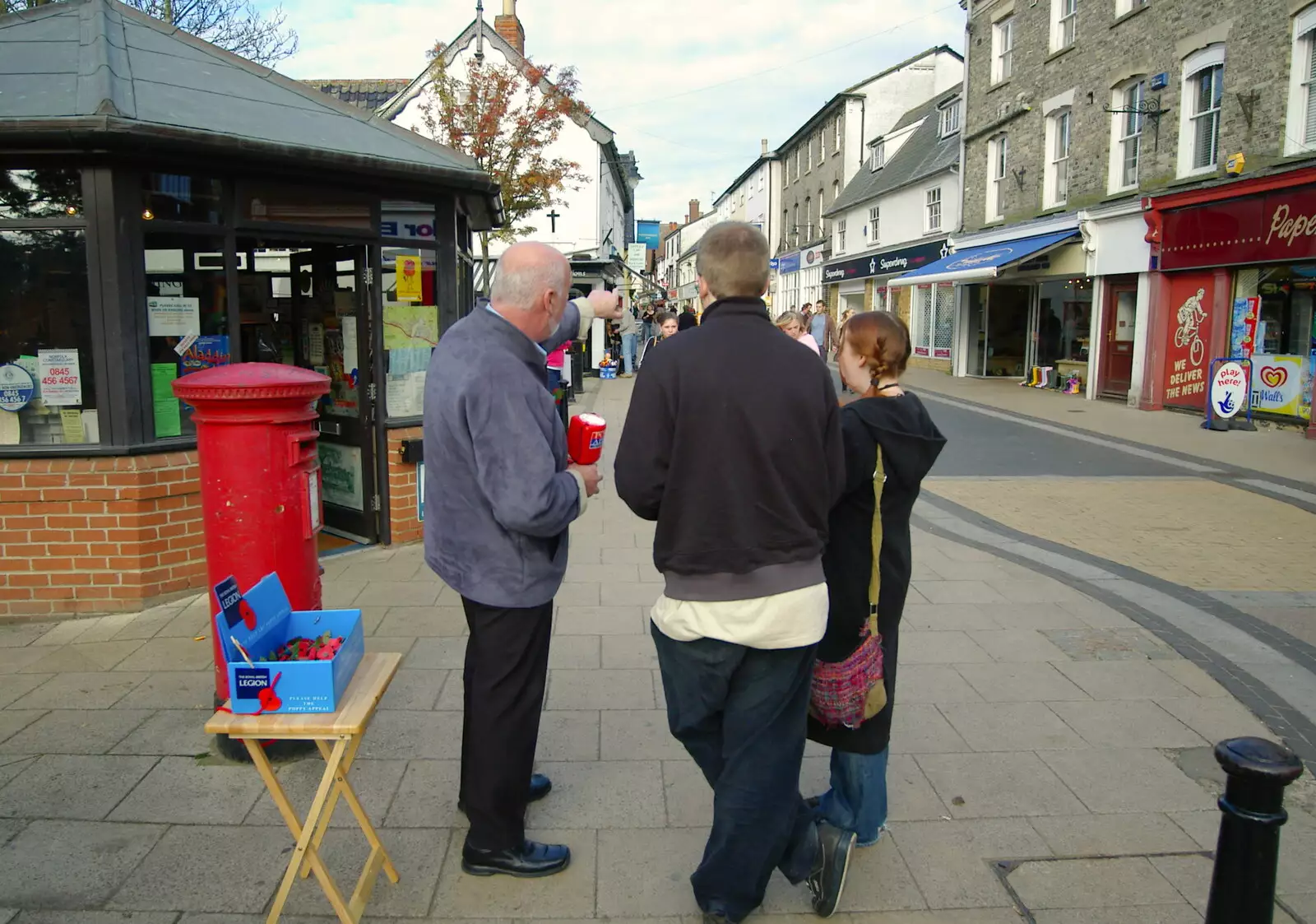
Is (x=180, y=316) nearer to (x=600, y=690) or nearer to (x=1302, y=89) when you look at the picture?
(x=600, y=690)

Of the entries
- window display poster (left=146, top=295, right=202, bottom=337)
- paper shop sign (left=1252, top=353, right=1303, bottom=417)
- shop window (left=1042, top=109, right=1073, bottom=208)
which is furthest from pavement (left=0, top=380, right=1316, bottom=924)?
shop window (left=1042, top=109, right=1073, bottom=208)

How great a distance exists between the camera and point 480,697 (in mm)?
2971

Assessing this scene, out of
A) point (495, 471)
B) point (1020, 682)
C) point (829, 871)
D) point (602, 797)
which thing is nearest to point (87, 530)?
point (602, 797)

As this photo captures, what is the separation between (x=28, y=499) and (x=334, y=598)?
5.65 feet

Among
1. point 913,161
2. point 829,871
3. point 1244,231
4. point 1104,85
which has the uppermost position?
point 913,161

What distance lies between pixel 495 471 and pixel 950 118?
2903 cm

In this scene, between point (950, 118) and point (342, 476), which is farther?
point (950, 118)

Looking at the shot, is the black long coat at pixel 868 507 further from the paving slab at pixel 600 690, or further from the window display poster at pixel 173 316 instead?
the window display poster at pixel 173 316

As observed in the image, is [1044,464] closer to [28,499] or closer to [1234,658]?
[1234,658]

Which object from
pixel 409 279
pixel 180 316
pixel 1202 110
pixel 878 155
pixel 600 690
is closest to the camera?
pixel 600 690

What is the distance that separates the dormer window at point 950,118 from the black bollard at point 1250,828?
2870cm

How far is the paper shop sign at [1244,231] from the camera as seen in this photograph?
13.1 meters

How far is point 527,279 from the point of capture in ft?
9.38

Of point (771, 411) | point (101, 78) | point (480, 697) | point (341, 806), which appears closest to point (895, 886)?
point (480, 697)
